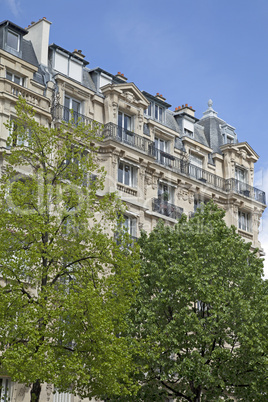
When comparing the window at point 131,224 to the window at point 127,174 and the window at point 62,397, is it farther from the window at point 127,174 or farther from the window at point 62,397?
the window at point 62,397

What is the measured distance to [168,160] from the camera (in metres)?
35.9

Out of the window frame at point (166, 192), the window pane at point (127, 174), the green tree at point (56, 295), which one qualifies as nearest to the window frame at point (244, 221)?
the window frame at point (166, 192)

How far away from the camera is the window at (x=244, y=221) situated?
3919 centimetres

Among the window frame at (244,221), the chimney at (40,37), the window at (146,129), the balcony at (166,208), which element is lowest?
the balcony at (166,208)

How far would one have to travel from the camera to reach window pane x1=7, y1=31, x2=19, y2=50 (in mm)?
30355

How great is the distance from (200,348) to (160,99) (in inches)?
703

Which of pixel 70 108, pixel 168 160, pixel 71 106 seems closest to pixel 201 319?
pixel 70 108

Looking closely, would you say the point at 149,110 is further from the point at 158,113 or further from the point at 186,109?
the point at 186,109

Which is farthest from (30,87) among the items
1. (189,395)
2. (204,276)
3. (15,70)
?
(189,395)

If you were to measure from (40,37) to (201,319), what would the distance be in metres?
17.2

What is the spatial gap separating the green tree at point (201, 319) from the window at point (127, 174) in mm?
7545


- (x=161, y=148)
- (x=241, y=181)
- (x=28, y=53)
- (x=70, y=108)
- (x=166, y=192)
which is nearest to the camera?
(x=28, y=53)

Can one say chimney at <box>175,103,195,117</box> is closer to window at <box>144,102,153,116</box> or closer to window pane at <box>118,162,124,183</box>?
window at <box>144,102,153,116</box>

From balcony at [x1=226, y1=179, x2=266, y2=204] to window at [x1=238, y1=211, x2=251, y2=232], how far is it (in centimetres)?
115
